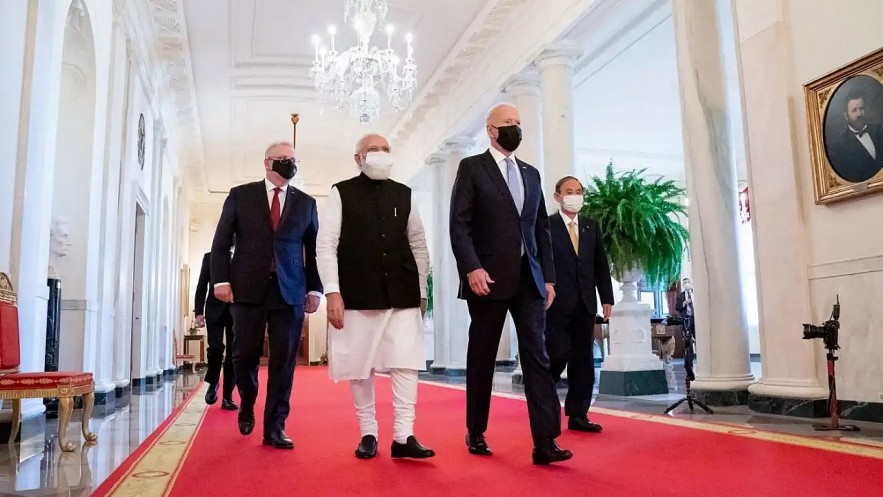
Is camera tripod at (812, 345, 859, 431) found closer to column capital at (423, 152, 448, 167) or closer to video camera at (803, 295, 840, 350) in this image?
video camera at (803, 295, 840, 350)

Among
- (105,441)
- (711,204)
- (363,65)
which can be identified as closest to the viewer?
(105,441)

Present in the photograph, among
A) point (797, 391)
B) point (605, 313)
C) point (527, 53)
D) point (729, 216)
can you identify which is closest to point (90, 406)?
point (605, 313)

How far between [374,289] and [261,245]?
0.93 m

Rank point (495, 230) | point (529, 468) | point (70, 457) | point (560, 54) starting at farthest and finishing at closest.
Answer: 1. point (560, 54)
2. point (70, 457)
3. point (495, 230)
4. point (529, 468)

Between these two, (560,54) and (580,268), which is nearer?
(580,268)

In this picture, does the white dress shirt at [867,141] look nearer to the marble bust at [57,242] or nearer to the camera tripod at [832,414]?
the camera tripod at [832,414]

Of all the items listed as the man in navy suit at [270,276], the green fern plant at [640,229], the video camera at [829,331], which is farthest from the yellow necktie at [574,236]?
the green fern plant at [640,229]

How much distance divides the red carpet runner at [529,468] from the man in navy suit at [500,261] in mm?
332

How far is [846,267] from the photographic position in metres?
4.45

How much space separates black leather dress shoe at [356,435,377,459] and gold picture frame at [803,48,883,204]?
3.37m

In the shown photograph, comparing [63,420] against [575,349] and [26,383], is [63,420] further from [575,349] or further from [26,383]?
[575,349]

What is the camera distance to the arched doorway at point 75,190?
20.0ft

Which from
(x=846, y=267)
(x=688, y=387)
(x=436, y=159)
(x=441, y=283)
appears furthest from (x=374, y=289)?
(x=436, y=159)

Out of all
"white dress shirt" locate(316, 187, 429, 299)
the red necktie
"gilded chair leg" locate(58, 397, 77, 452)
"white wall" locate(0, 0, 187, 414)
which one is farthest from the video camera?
"white wall" locate(0, 0, 187, 414)
